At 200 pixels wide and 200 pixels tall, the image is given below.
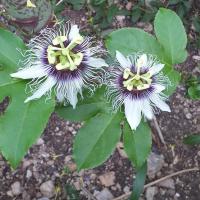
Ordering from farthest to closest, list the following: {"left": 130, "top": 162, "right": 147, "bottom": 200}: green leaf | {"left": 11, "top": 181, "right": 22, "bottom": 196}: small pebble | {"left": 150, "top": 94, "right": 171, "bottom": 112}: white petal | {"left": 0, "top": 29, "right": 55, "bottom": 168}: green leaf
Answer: {"left": 11, "top": 181, "right": 22, "bottom": 196}: small pebble < {"left": 130, "top": 162, "right": 147, "bottom": 200}: green leaf < {"left": 150, "top": 94, "right": 171, "bottom": 112}: white petal < {"left": 0, "top": 29, "right": 55, "bottom": 168}: green leaf

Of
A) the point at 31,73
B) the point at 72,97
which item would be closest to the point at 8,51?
the point at 31,73

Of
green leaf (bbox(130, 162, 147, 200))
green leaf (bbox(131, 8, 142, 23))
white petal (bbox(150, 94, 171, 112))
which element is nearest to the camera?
white petal (bbox(150, 94, 171, 112))

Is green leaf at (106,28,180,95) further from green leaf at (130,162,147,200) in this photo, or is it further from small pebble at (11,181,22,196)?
small pebble at (11,181,22,196)

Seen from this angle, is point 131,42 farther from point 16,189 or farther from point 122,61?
point 16,189

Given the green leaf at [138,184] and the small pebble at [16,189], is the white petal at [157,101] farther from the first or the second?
the small pebble at [16,189]

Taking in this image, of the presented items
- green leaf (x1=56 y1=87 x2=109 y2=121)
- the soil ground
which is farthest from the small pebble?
green leaf (x1=56 y1=87 x2=109 y2=121)

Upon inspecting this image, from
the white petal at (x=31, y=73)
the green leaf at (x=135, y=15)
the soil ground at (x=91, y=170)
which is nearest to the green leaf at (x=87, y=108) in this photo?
the white petal at (x=31, y=73)

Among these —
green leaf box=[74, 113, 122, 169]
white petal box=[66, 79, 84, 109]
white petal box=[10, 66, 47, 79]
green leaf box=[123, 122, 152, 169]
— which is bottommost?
green leaf box=[123, 122, 152, 169]
